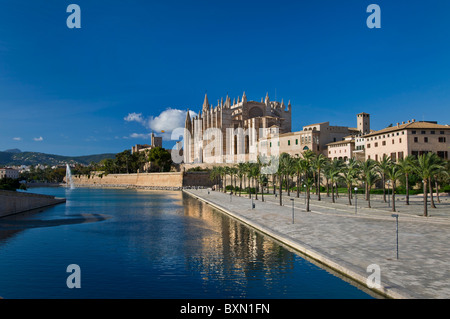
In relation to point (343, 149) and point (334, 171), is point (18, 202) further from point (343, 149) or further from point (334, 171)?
point (343, 149)

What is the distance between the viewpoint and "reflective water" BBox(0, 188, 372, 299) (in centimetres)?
1008

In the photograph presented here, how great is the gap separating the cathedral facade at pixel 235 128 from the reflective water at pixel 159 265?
5689 cm

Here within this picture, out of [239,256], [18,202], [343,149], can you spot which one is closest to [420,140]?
[343,149]

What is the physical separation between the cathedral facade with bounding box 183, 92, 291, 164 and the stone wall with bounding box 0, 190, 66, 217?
46343 mm

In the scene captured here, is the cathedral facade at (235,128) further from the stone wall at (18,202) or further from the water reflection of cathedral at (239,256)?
the water reflection of cathedral at (239,256)

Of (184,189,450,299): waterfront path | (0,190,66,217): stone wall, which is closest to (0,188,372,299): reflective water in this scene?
(184,189,450,299): waterfront path

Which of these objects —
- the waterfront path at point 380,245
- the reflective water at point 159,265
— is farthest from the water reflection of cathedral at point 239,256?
the waterfront path at point 380,245

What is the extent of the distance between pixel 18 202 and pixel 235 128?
197ft

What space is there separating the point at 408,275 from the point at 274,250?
6076mm

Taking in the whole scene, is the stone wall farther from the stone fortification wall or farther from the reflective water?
the stone fortification wall

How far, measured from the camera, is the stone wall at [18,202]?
89.4ft
